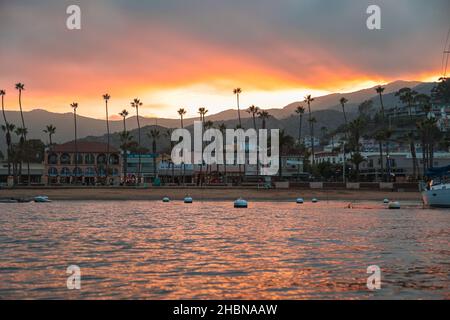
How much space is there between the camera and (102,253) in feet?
85.4

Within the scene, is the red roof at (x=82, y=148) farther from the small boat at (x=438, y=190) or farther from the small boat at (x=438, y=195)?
the small boat at (x=438, y=195)

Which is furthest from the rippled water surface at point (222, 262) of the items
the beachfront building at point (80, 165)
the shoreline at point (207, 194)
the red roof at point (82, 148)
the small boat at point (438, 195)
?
the red roof at point (82, 148)

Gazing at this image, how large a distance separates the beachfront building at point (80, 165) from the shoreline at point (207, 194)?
38.1 metres

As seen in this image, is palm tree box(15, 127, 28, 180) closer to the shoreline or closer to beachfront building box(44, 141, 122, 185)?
beachfront building box(44, 141, 122, 185)

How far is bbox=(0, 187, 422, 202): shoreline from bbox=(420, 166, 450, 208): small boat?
22.9 metres

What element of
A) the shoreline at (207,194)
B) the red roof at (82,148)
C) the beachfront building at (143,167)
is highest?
the red roof at (82,148)

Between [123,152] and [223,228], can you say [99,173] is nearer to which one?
[123,152]

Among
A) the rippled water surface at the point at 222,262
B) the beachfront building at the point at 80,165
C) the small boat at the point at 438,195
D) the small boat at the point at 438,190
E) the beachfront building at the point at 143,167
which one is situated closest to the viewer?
the rippled water surface at the point at 222,262

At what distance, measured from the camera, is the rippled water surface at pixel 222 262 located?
56.3 ft

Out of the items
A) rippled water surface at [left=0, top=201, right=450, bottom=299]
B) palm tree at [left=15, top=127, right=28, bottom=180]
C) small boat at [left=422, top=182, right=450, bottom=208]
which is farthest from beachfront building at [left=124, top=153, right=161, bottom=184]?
rippled water surface at [left=0, top=201, right=450, bottom=299]

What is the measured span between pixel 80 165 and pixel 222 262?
135882 mm

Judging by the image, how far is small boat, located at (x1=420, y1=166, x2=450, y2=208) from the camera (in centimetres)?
7162

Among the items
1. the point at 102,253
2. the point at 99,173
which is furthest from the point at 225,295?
the point at 99,173
